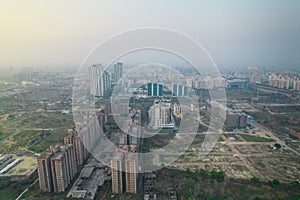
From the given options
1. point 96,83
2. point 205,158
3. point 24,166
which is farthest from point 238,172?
point 96,83

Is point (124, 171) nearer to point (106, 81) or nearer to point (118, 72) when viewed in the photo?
point (106, 81)

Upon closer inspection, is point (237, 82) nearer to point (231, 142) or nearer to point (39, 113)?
point (231, 142)

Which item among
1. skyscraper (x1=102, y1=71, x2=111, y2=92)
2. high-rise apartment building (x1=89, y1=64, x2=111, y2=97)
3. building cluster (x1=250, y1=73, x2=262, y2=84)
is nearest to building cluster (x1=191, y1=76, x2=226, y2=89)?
skyscraper (x1=102, y1=71, x2=111, y2=92)

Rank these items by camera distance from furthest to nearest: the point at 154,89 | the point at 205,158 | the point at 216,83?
the point at 216,83 → the point at 154,89 → the point at 205,158

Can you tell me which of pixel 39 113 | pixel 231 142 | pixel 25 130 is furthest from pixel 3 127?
pixel 231 142

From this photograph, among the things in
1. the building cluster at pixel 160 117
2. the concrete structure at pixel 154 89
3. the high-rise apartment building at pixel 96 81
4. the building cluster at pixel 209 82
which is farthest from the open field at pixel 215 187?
the high-rise apartment building at pixel 96 81

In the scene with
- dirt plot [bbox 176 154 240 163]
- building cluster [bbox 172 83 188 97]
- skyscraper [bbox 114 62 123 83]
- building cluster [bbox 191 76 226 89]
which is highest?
skyscraper [bbox 114 62 123 83]

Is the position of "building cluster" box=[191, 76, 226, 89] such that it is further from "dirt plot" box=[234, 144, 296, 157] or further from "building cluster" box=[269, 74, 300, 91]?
"dirt plot" box=[234, 144, 296, 157]

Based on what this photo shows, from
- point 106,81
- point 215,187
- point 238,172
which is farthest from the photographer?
point 106,81
